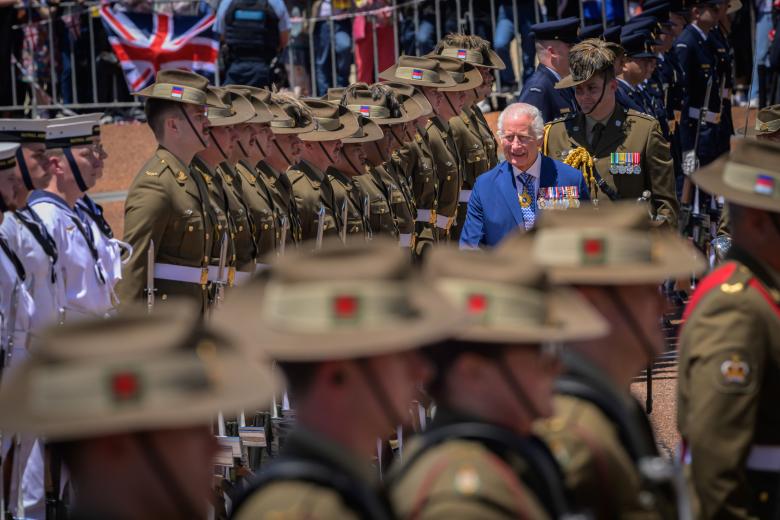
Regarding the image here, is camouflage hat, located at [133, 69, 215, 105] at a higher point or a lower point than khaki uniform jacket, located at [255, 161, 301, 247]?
higher

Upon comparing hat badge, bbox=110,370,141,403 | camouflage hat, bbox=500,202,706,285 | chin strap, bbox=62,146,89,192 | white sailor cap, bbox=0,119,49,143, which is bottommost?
chin strap, bbox=62,146,89,192

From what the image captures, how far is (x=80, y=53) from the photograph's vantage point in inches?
608

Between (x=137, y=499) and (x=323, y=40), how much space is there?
13.4 meters

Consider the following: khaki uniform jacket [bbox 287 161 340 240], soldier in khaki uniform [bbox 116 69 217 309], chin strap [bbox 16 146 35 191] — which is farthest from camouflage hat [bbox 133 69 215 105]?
khaki uniform jacket [bbox 287 161 340 240]

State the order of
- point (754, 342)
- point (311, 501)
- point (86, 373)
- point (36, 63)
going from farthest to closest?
point (36, 63) < point (754, 342) < point (311, 501) < point (86, 373)

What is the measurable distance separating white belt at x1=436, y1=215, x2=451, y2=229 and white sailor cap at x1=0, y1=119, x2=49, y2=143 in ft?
15.4

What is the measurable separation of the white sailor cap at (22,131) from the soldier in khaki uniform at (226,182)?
0.99m

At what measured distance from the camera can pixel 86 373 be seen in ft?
8.87

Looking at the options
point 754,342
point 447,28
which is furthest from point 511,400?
point 447,28

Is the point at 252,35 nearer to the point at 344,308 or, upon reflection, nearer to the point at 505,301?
the point at 505,301

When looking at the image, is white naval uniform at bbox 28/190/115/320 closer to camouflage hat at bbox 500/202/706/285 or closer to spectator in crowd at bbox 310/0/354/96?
camouflage hat at bbox 500/202/706/285

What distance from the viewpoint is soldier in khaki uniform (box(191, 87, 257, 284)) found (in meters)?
8.33

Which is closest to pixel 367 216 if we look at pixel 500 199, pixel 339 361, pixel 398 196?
pixel 398 196

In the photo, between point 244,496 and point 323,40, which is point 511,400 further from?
point 323,40
